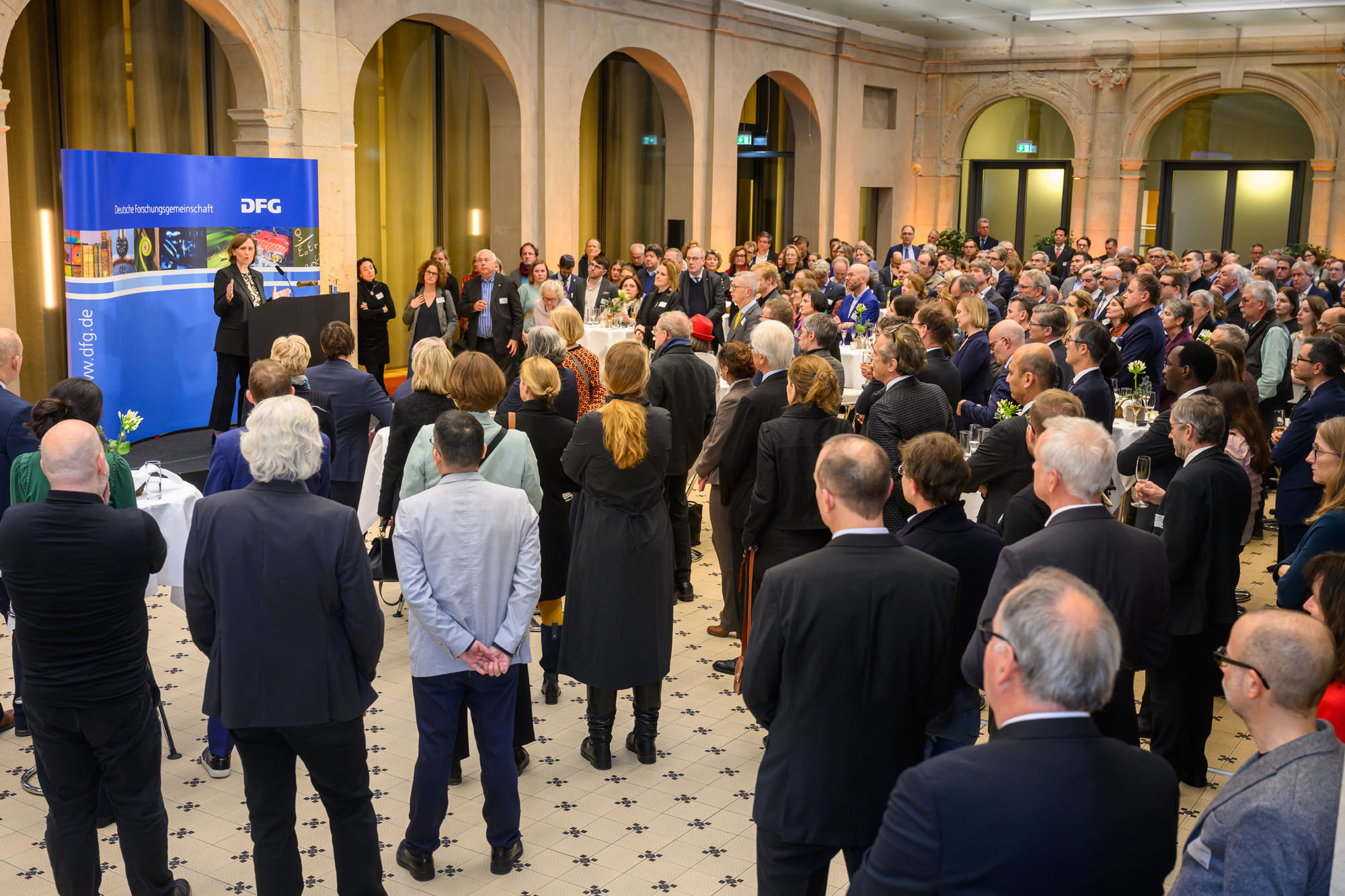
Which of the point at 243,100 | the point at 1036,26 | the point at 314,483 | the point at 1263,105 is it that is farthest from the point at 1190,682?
the point at 1263,105

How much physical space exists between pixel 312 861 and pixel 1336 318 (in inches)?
291

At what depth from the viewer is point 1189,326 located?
888 cm

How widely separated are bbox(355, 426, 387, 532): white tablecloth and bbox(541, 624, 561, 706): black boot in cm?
134

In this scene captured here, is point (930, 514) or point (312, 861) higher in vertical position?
point (930, 514)

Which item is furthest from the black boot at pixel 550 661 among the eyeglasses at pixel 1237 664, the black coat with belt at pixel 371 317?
the black coat with belt at pixel 371 317

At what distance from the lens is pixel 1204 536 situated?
4.59m

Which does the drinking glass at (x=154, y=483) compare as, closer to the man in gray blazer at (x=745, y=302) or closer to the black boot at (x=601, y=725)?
the black boot at (x=601, y=725)

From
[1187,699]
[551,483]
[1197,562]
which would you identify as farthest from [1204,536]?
[551,483]

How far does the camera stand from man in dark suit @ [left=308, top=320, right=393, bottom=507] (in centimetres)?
602

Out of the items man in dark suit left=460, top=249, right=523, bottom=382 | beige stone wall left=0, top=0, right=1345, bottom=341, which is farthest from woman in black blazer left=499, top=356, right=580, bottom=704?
man in dark suit left=460, top=249, right=523, bottom=382

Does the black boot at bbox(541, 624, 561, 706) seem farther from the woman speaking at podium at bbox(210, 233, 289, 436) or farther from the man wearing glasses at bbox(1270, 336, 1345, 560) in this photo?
the woman speaking at podium at bbox(210, 233, 289, 436)

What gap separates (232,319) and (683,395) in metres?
4.82

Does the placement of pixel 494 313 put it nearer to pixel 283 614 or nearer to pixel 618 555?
pixel 618 555

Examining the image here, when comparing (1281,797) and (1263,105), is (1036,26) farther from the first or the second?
(1281,797)
